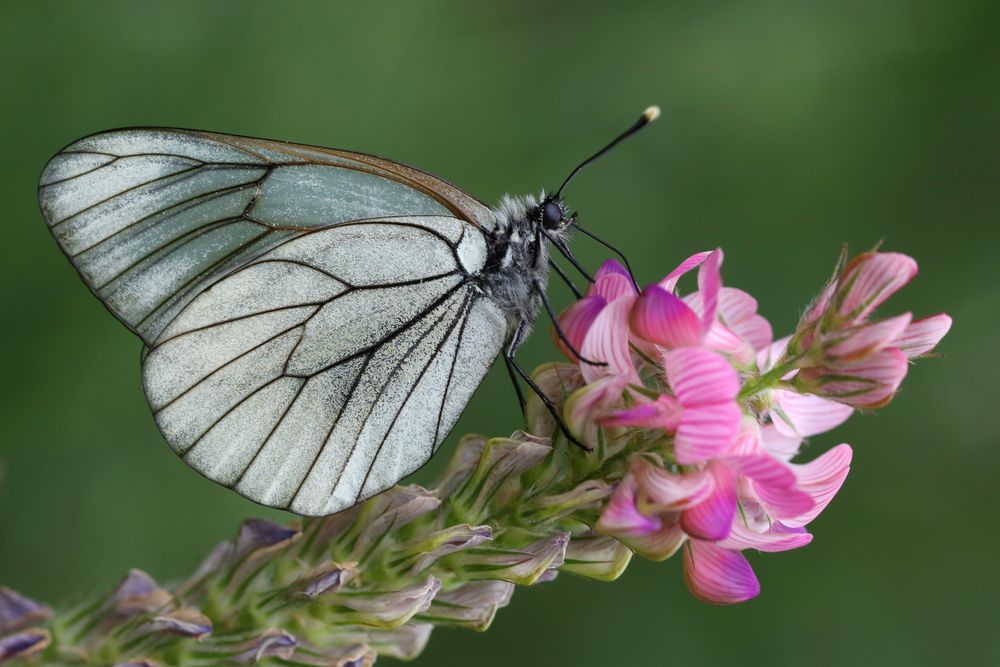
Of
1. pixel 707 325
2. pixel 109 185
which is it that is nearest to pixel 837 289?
pixel 707 325

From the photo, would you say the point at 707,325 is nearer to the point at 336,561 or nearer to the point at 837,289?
the point at 837,289

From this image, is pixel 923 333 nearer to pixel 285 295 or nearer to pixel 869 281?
pixel 869 281

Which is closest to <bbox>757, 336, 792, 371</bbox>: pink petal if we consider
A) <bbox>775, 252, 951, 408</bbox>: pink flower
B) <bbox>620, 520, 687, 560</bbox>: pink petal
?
<bbox>775, 252, 951, 408</bbox>: pink flower

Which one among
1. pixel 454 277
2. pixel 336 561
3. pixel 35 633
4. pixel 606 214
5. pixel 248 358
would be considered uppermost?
pixel 606 214

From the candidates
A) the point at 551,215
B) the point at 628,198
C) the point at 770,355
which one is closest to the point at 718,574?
the point at 770,355

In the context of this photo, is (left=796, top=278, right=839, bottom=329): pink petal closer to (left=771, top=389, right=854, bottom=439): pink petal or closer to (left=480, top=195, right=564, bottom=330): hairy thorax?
(left=771, top=389, right=854, bottom=439): pink petal

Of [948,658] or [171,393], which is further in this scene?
[948,658]

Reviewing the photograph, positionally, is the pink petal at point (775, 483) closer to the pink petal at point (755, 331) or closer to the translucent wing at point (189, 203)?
the pink petal at point (755, 331)
